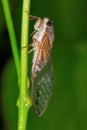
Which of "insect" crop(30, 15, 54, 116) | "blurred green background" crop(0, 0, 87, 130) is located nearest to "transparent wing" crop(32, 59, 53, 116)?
"insect" crop(30, 15, 54, 116)

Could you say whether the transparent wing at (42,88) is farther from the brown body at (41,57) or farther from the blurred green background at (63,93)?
the blurred green background at (63,93)

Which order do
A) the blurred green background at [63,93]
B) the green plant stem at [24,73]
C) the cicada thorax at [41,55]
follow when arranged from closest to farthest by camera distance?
the green plant stem at [24,73]
the cicada thorax at [41,55]
the blurred green background at [63,93]

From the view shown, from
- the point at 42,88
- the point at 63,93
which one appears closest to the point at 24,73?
the point at 42,88

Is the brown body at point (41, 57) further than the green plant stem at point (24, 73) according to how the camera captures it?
Yes

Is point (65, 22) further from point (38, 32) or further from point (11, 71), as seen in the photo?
point (38, 32)

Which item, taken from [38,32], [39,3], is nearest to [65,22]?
[39,3]

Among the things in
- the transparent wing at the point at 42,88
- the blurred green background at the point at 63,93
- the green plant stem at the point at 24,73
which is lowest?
the blurred green background at the point at 63,93

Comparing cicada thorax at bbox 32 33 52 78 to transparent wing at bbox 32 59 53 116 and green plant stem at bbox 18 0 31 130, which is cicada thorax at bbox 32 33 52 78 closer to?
transparent wing at bbox 32 59 53 116

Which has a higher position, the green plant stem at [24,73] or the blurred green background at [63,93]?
the green plant stem at [24,73]

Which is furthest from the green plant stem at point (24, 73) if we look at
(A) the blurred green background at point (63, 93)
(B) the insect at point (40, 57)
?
(A) the blurred green background at point (63, 93)
